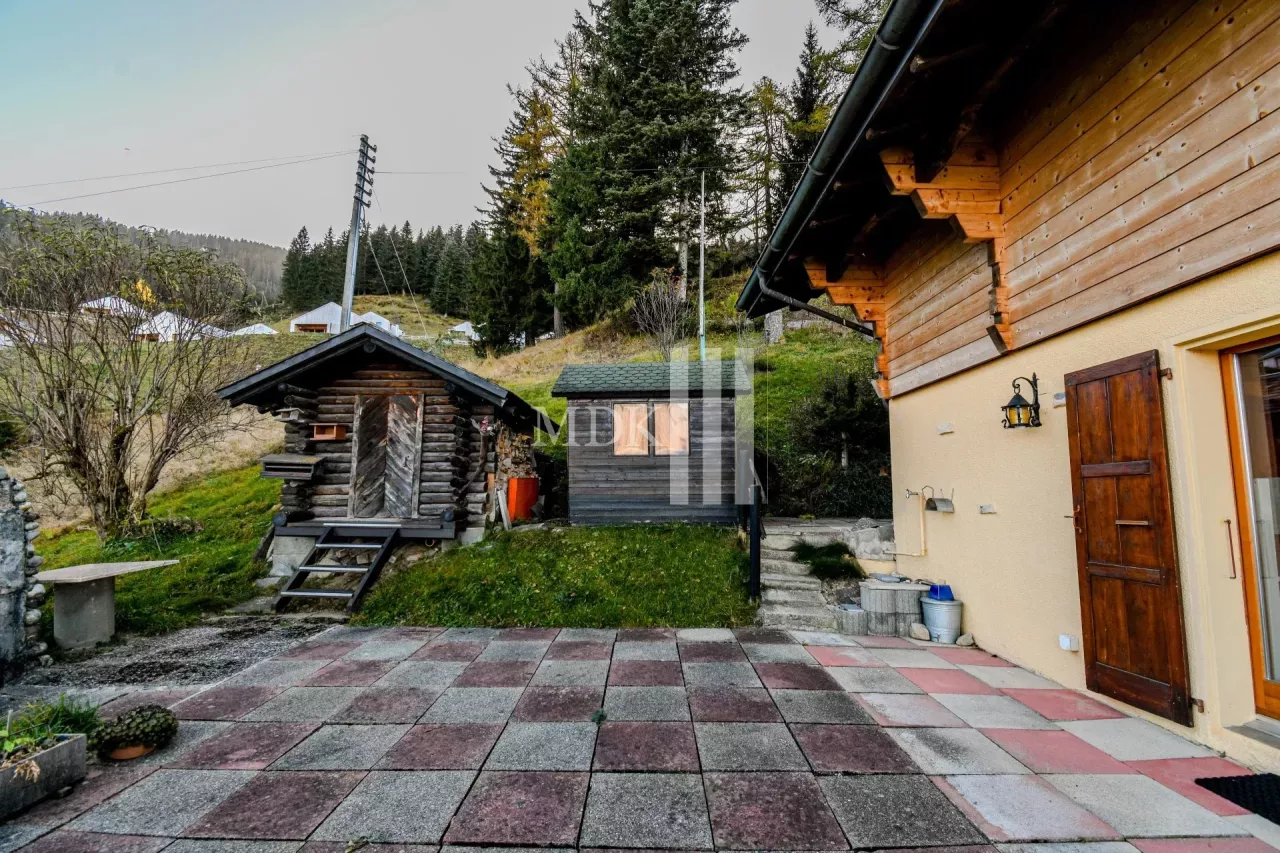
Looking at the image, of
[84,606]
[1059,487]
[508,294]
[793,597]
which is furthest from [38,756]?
[508,294]

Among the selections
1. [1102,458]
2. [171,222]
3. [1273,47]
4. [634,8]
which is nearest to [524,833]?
[1102,458]

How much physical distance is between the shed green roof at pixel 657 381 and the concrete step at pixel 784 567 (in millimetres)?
3328

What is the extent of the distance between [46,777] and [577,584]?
451cm

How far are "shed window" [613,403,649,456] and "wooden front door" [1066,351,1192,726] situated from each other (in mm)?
6089

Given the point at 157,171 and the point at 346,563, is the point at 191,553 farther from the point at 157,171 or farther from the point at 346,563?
the point at 157,171

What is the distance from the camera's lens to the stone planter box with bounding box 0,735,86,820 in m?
2.44

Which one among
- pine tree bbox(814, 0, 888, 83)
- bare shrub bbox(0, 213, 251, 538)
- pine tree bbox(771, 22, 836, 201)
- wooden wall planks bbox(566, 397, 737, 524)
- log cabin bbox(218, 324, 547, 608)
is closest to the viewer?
log cabin bbox(218, 324, 547, 608)

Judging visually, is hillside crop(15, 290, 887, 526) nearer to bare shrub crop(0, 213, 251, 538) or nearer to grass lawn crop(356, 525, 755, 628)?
bare shrub crop(0, 213, 251, 538)

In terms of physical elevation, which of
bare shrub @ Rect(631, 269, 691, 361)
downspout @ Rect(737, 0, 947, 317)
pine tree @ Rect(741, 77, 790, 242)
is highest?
pine tree @ Rect(741, 77, 790, 242)

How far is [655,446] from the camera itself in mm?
8906

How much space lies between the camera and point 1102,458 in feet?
11.0

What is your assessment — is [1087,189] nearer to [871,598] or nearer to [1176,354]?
[1176,354]

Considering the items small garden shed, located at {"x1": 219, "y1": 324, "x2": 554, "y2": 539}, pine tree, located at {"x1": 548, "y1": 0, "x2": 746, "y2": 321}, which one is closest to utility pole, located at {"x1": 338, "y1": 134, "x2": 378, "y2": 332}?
small garden shed, located at {"x1": 219, "y1": 324, "x2": 554, "y2": 539}

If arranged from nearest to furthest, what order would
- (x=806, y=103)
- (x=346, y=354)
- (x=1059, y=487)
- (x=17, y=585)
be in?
(x=1059, y=487) < (x=17, y=585) < (x=346, y=354) < (x=806, y=103)
